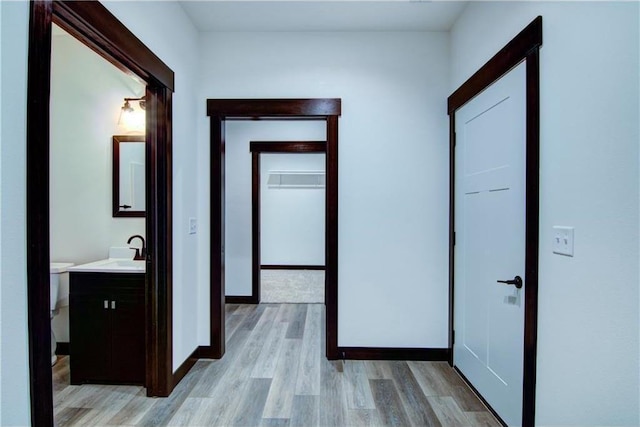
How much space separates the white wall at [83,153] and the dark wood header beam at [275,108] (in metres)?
0.69

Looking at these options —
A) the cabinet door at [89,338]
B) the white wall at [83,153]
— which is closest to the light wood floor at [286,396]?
the cabinet door at [89,338]

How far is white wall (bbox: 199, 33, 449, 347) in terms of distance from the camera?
2678 millimetres

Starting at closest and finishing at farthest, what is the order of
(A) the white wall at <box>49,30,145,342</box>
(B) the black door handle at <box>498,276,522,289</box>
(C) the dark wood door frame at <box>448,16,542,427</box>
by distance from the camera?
(C) the dark wood door frame at <box>448,16,542,427</box>
(B) the black door handle at <box>498,276,522,289</box>
(A) the white wall at <box>49,30,145,342</box>

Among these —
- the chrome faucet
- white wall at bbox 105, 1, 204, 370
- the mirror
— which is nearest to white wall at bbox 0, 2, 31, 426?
white wall at bbox 105, 1, 204, 370

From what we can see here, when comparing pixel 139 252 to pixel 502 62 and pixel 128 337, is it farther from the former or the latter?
pixel 502 62

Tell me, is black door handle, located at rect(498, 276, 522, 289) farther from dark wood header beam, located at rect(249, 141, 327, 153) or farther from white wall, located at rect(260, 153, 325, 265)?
white wall, located at rect(260, 153, 325, 265)

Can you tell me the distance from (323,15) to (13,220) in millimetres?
2249

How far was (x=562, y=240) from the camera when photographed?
139 centimetres

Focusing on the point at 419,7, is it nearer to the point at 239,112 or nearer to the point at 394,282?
the point at 239,112

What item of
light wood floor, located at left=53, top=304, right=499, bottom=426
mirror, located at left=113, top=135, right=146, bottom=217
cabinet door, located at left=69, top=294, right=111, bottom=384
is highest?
mirror, located at left=113, top=135, right=146, bottom=217

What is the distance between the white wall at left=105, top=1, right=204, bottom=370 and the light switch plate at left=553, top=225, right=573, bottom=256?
7.06 feet

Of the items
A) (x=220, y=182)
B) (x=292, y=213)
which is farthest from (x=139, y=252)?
(x=292, y=213)

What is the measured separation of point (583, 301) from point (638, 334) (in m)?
0.21

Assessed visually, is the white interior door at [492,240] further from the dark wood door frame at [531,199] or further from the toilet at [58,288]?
the toilet at [58,288]
